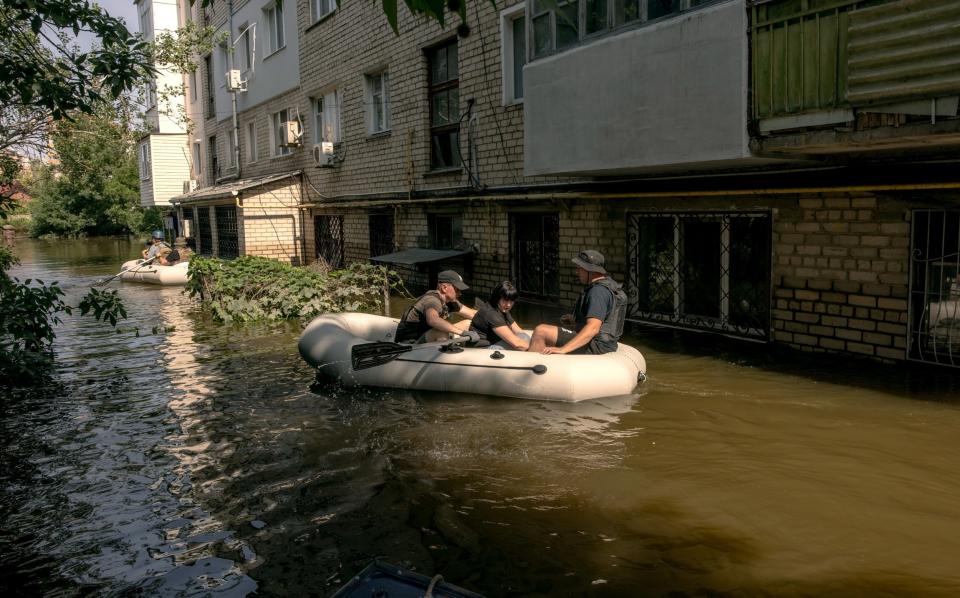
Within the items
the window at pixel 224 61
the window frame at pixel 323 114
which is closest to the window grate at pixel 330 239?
the window frame at pixel 323 114

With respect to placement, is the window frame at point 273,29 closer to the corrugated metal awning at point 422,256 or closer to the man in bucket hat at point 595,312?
the corrugated metal awning at point 422,256

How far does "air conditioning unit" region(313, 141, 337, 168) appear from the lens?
17.8m

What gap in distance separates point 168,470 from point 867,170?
673 centimetres

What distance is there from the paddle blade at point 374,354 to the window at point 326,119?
11.3 metres

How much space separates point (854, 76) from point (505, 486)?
164 inches

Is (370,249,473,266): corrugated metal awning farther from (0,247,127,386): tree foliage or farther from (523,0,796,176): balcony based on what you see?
(0,247,127,386): tree foliage

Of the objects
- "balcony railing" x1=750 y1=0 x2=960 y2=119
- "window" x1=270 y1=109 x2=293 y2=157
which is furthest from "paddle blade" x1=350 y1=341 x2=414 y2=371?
"window" x1=270 y1=109 x2=293 y2=157

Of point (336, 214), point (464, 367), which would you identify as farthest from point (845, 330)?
point (336, 214)

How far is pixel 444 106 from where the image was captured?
46.3 ft

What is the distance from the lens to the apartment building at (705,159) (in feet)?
20.7

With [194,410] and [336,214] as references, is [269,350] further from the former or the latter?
[336,214]

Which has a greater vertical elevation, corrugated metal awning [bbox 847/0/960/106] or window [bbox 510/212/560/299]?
corrugated metal awning [bbox 847/0/960/106]

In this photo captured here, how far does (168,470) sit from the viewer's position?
5879mm

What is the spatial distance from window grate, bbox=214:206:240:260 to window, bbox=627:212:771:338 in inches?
646
